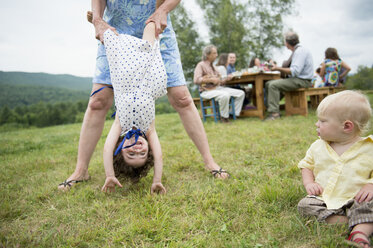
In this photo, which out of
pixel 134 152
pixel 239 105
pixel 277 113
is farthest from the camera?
pixel 239 105

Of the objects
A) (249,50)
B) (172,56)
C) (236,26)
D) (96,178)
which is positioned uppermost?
(236,26)

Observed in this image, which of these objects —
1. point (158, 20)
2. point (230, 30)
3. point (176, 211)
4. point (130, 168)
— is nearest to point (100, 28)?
point (158, 20)

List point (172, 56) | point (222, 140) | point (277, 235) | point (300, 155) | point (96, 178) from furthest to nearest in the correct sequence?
1. point (222, 140)
2. point (300, 155)
3. point (96, 178)
4. point (172, 56)
5. point (277, 235)

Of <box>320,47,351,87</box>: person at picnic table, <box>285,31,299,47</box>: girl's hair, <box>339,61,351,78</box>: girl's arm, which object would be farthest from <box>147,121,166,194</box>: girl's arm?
<box>339,61,351,78</box>: girl's arm

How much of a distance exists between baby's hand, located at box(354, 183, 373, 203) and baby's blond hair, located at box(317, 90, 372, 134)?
0.99 ft

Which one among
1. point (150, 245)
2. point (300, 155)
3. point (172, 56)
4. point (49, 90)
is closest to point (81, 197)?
point (150, 245)

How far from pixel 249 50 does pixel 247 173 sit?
18.5 meters

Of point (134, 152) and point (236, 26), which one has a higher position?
point (236, 26)

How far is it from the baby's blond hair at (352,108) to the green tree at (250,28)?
18698 mm

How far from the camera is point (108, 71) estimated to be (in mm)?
2158

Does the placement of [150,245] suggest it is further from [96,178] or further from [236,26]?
[236,26]

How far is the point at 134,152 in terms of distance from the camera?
1.94 meters

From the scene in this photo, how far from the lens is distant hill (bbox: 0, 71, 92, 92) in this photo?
3997 cm

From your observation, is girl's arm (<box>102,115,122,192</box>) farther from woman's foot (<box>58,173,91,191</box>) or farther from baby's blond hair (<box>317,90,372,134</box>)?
baby's blond hair (<box>317,90,372,134</box>)
